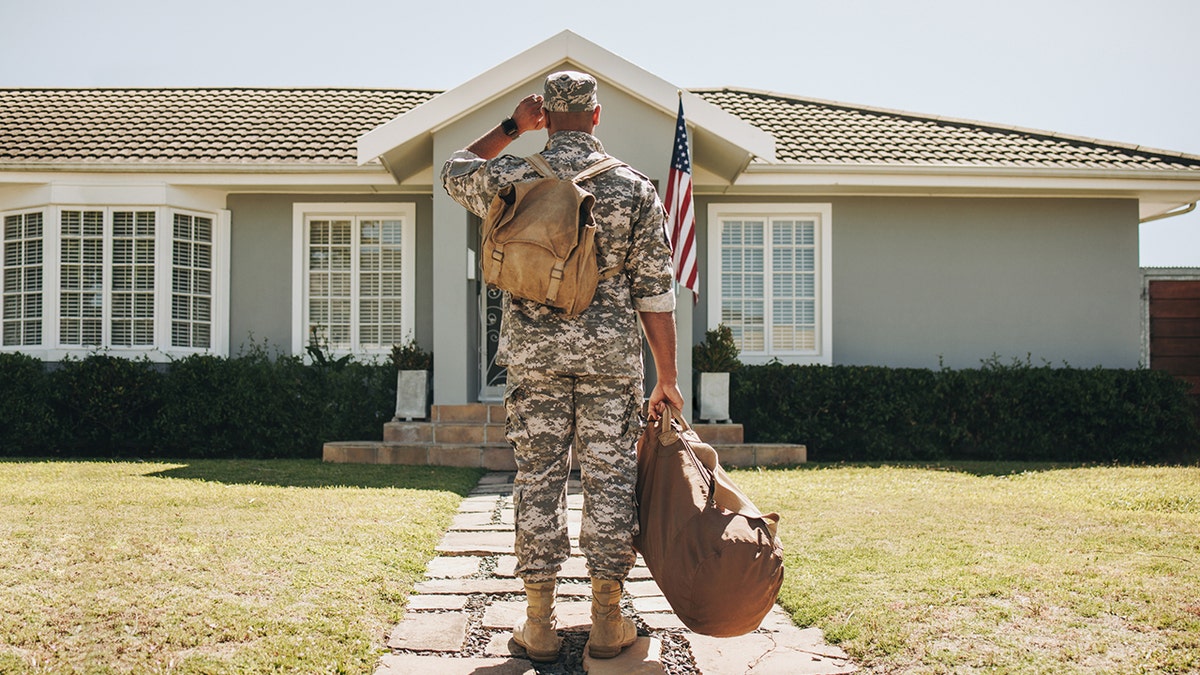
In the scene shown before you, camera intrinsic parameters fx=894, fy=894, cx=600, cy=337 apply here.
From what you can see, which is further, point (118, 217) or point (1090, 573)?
point (118, 217)

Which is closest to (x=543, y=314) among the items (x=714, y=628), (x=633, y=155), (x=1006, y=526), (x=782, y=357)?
(x=714, y=628)

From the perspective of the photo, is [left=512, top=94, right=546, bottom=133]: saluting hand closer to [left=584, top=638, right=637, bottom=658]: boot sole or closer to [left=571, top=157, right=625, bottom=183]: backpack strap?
[left=571, top=157, right=625, bottom=183]: backpack strap

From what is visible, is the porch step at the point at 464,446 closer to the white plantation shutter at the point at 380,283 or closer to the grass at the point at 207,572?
the grass at the point at 207,572

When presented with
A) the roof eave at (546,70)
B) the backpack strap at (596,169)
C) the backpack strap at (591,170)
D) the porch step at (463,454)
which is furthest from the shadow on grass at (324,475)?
the backpack strap at (596,169)

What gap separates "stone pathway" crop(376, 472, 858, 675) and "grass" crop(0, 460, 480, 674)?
0.15 meters

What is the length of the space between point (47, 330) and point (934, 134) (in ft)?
37.4

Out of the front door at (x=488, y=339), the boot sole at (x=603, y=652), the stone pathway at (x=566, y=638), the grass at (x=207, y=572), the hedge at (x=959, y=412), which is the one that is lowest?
the stone pathway at (x=566, y=638)

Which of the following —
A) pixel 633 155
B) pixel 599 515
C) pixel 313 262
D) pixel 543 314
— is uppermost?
pixel 633 155

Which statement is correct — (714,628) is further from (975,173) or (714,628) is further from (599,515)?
(975,173)

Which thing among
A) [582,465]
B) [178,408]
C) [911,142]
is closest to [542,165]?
[582,465]

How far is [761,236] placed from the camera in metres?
11.4

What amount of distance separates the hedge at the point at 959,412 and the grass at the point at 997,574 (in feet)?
8.31

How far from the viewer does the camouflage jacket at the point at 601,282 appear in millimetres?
3209

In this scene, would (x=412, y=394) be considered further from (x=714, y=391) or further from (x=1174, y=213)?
(x=1174, y=213)
